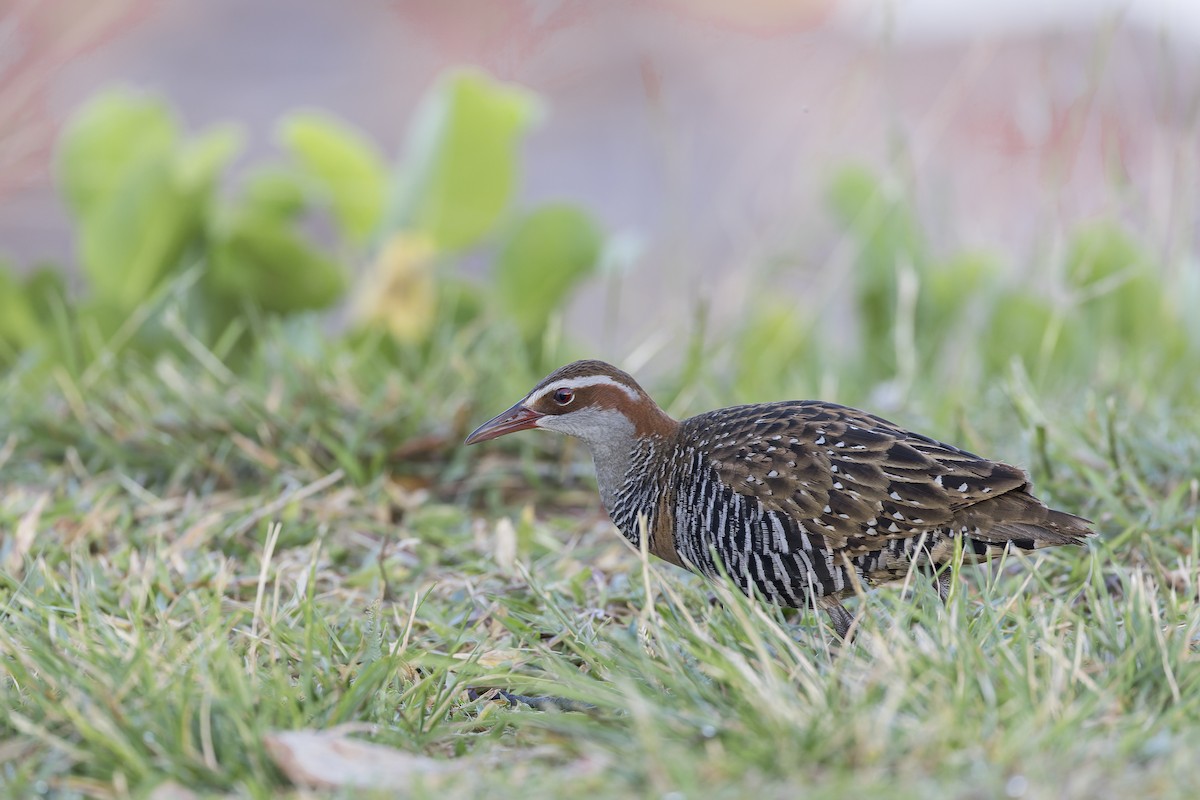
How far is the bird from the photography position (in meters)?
3.16

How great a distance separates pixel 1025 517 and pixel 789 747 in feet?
3.93

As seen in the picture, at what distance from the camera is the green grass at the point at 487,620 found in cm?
228

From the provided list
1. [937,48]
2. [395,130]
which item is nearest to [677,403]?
[395,130]

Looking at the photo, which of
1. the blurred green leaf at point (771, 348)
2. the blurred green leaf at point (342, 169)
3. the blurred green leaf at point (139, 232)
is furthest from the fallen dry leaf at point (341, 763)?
the blurred green leaf at point (342, 169)

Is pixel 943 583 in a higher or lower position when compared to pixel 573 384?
lower

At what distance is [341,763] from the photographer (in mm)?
2334

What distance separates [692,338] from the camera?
5316mm

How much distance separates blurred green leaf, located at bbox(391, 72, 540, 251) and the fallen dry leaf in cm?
381

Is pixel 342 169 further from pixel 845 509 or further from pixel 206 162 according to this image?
pixel 845 509

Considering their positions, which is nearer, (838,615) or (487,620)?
(838,615)

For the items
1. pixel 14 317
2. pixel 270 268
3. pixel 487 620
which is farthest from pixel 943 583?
pixel 14 317

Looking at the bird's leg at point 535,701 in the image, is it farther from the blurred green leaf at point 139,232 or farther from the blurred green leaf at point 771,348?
the blurred green leaf at point 139,232

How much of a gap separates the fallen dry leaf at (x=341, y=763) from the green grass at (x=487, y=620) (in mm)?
67

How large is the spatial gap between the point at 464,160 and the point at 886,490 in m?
3.32
